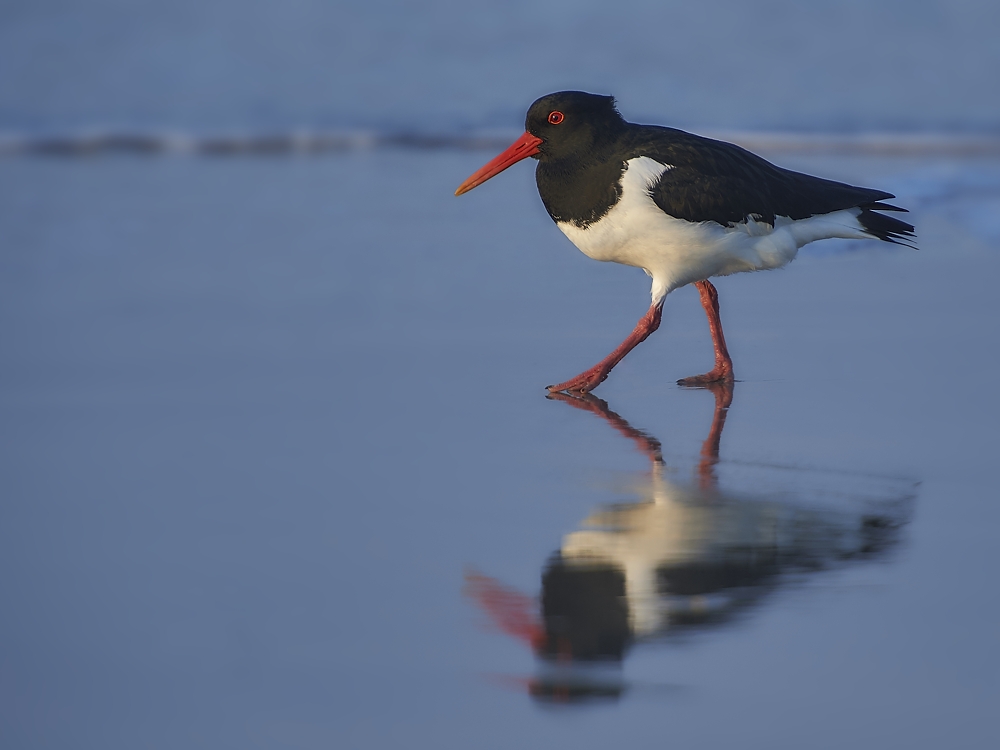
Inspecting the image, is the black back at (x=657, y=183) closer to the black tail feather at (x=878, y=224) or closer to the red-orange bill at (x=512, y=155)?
the red-orange bill at (x=512, y=155)

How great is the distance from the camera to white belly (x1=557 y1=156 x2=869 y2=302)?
434cm

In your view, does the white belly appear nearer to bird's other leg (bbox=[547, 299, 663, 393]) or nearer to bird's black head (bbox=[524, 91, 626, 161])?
bird's other leg (bbox=[547, 299, 663, 393])

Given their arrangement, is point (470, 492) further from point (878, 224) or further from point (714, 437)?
point (878, 224)

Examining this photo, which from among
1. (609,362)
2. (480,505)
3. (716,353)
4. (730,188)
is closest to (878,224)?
(730,188)

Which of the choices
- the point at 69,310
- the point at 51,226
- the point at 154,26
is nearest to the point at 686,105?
the point at 154,26

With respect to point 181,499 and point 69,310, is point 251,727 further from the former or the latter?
point 69,310

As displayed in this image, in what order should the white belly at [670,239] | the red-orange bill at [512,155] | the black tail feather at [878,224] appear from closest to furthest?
the white belly at [670,239] < the red-orange bill at [512,155] < the black tail feather at [878,224]

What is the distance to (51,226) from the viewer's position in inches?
279

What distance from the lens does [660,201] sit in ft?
14.2

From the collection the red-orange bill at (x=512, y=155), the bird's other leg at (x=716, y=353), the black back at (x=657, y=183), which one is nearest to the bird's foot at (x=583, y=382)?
the bird's other leg at (x=716, y=353)

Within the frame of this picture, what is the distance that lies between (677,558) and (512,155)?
7.79 feet

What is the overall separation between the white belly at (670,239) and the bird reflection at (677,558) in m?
1.04

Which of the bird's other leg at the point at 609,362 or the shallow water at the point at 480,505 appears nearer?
the shallow water at the point at 480,505

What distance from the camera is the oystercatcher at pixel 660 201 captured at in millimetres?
4355
